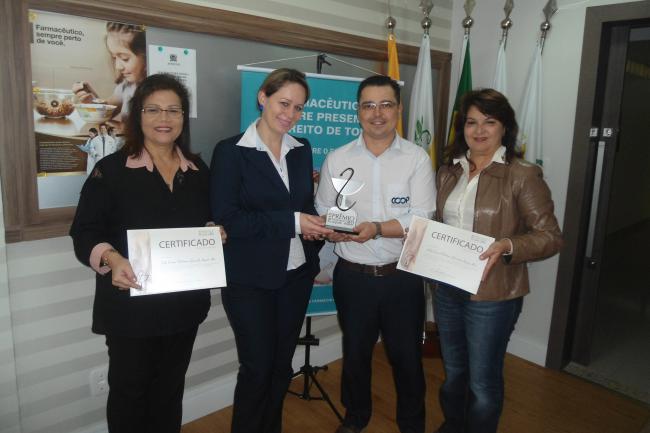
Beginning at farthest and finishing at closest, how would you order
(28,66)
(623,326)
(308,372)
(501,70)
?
(623,326) → (501,70) → (308,372) → (28,66)

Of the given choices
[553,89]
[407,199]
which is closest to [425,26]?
[553,89]

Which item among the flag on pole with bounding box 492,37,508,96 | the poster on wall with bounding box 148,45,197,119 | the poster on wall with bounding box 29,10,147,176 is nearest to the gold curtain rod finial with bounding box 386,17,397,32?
the flag on pole with bounding box 492,37,508,96

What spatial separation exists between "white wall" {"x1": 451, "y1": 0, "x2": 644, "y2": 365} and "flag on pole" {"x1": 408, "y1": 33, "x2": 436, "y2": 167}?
1.68ft

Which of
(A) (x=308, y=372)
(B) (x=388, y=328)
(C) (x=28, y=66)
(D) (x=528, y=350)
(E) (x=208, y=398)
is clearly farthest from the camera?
(D) (x=528, y=350)

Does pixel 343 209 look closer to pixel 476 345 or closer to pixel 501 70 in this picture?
pixel 476 345

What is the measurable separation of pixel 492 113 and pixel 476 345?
95 centimetres

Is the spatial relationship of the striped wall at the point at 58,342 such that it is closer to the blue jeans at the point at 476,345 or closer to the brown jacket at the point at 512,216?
the blue jeans at the point at 476,345

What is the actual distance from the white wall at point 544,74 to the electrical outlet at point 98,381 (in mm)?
2722

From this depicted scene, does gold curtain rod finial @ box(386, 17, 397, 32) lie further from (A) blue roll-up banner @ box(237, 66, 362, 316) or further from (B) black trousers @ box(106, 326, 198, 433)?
(B) black trousers @ box(106, 326, 198, 433)

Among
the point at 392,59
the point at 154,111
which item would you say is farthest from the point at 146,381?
the point at 392,59

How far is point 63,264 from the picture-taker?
204 cm

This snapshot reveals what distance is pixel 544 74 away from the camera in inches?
122

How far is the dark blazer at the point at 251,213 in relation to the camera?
179 centimetres

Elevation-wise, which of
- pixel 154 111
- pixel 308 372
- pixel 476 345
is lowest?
pixel 308 372
